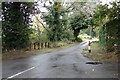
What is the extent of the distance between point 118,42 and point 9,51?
35.7ft

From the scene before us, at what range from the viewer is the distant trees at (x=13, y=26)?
26109 millimetres

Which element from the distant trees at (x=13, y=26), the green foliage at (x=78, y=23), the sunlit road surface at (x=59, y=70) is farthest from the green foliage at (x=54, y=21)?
the sunlit road surface at (x=59, y=70)

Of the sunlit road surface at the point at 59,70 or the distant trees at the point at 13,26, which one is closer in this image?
the sunlit road surface at the point at 59,70

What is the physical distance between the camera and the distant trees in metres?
26.1

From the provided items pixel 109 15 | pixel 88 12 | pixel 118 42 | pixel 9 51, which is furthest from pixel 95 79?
pixel 88 12

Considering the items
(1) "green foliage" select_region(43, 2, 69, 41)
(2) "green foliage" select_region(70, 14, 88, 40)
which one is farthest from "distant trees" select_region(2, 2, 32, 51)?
(2) "green foliage" select_region(70, 14, 88, 40)

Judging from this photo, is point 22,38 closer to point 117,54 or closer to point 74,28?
point 117,54

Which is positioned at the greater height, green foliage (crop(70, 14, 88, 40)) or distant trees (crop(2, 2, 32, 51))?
green foliage (crop(70, 14, 88, 40))

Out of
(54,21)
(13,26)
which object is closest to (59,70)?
(13,26)

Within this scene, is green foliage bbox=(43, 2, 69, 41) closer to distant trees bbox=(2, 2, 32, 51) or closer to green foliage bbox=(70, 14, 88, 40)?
distant trees bbox=(2, 2, 32, 51)

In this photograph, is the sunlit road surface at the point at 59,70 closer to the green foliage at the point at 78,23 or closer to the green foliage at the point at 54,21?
the green foliage at the point at 54,21

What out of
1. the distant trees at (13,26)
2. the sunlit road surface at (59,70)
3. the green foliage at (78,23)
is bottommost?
the sunlit road surface at (59,70)

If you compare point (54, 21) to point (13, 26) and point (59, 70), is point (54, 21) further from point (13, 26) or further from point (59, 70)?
point (59, 70)

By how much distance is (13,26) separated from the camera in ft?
86.4
